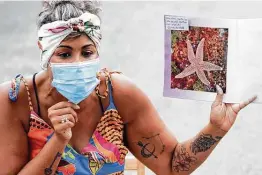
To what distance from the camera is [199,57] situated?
1.87 metres

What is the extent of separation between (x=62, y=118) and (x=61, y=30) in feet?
0.90

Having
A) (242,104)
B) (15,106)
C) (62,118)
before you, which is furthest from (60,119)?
(242,104)

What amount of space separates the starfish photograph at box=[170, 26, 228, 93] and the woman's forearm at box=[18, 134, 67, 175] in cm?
41

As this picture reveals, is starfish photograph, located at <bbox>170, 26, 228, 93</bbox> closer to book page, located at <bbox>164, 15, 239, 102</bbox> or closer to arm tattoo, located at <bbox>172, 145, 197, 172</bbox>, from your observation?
book page, located at <bbox>164, 15, 239, 102</bbox>

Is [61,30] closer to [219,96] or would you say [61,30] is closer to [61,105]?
[61,105]

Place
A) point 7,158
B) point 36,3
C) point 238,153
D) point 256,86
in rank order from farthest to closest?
point 36,3 → point 238,153 → point 7,158 → point 256,86

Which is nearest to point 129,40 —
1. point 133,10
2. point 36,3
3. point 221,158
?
point 133,10

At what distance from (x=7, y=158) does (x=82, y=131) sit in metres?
0.27

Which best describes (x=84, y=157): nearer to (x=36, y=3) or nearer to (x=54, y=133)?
(x=54, y=133)

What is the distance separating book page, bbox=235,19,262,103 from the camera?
5.83 feet

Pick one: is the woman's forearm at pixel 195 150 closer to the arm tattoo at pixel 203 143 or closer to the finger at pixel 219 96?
the arm tattoo at pixel 203 143

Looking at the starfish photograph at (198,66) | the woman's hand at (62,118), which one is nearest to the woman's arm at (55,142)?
the woman's hand at (62,118)

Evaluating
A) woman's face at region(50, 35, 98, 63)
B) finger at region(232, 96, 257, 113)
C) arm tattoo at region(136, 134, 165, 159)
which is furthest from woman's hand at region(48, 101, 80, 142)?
finger at region(232, 96, 257, 113)

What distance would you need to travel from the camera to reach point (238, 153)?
12.0 ft
